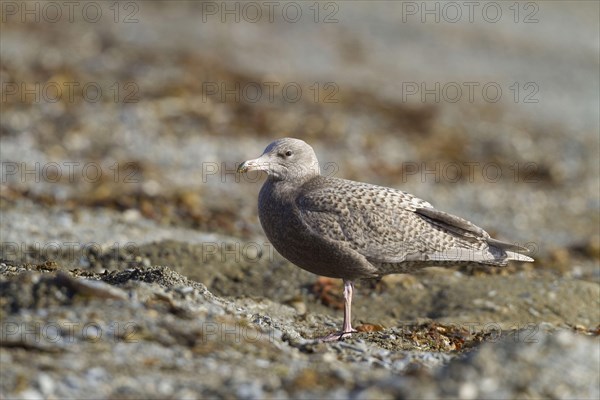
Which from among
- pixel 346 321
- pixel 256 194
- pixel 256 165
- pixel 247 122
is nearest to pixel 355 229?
pixel 346 321

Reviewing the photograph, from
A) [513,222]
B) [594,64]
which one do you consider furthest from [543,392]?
[594,64]

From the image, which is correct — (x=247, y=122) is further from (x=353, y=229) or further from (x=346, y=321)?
(x=346, y=321)

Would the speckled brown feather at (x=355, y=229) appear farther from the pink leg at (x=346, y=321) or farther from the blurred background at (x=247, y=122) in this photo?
the blurred background at (x=247, y=122)

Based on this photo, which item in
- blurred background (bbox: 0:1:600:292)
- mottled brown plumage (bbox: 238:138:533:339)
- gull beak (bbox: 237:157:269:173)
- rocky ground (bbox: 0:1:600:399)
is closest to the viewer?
rocky ground (bbox: 0:1:600:399)

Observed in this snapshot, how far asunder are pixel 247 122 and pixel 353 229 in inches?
442

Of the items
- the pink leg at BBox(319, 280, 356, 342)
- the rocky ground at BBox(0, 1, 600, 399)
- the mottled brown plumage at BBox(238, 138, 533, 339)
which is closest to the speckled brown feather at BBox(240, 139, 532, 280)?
the mottled brown plumage at BBox(238, 138, 533, 339)

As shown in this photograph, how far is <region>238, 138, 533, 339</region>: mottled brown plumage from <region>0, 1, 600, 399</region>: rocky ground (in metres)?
0.66

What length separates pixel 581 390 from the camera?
5.73m

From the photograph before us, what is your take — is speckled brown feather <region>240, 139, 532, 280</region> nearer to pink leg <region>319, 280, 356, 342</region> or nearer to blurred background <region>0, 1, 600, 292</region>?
pink leg <region>319, 280, 356, 342</region>

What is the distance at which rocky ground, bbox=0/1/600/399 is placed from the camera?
593cm

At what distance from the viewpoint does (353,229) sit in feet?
28.7

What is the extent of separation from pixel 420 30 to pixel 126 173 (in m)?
18.8

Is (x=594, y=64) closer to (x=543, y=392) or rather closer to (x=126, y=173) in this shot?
(x=126, y=173)

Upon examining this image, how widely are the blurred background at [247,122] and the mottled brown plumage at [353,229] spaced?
101 inches
